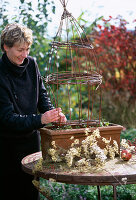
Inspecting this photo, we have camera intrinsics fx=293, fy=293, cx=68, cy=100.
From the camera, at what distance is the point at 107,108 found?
6.29 m

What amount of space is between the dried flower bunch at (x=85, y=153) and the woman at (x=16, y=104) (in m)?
0.28

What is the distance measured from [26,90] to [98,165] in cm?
92

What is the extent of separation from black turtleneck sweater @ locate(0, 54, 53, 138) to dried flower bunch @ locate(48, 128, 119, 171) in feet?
0.89

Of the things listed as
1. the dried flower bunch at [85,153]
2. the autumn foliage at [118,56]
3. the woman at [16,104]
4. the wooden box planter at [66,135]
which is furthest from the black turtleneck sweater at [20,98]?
the autumn foliage at [118,56]

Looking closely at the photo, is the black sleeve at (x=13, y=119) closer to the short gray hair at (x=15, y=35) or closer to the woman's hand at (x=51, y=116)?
the woman's hand at (x=51, y=116)

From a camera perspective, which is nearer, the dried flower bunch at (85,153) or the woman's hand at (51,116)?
the dried flower bunch at (85,153)

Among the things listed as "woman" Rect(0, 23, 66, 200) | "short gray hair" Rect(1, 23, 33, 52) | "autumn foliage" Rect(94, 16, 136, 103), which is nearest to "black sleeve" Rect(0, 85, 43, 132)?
"woman" Rect(0, 23, 66, 200)

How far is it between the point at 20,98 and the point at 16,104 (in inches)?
2.6

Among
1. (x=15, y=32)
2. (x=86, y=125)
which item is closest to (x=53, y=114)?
(x=86, y=125)

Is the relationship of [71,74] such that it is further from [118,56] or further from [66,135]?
[118,56]

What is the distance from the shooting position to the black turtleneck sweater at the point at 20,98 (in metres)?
2.09

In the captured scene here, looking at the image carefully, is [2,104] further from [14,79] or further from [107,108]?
[107,108]

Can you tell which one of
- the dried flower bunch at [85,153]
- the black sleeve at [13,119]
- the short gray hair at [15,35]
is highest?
the short gray hair at [15,35]

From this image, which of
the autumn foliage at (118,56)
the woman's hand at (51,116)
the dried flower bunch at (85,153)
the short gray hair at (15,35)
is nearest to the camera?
the dried flower bunch at (85,153)
